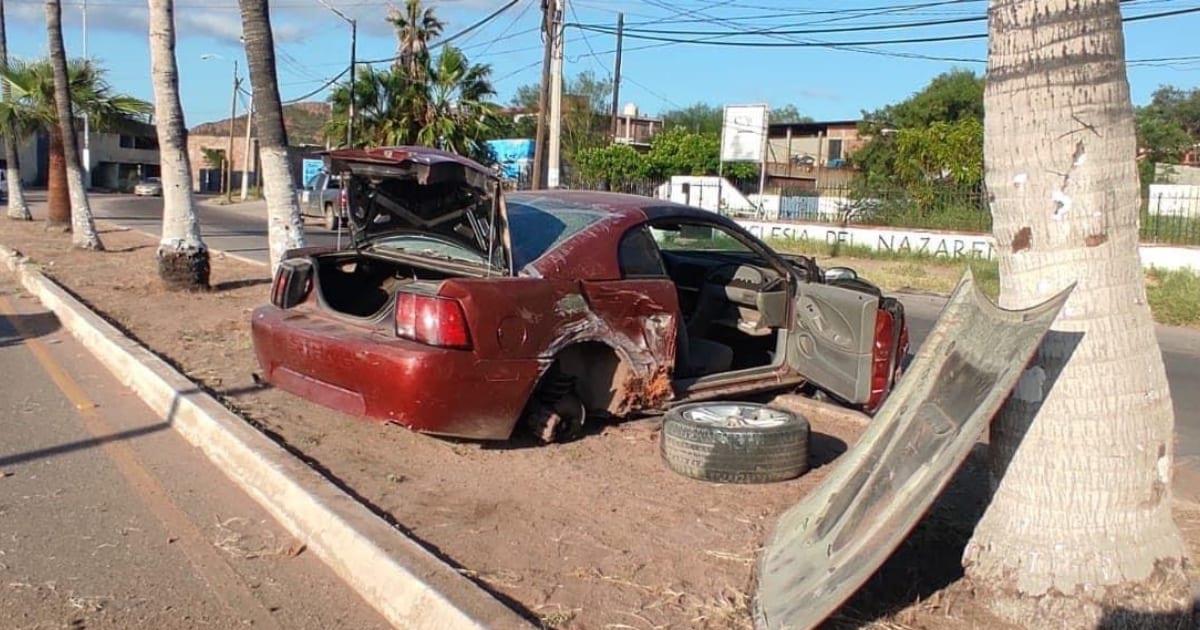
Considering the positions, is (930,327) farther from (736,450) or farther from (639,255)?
(736,450)

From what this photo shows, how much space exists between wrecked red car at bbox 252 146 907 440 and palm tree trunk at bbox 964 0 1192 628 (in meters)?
2.57

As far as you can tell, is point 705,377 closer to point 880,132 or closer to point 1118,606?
point 1118,606

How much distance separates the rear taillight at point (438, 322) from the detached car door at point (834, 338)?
92.4 inches

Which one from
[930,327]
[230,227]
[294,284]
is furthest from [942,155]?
[294,284]

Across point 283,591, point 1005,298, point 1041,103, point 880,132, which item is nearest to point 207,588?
point 283,591

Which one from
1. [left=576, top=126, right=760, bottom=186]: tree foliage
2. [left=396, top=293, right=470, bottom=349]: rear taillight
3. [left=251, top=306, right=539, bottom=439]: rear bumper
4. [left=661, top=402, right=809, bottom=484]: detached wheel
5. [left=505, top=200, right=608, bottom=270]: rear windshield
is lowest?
[left=661, top=402, right=809, bottom=484]: detached wheel

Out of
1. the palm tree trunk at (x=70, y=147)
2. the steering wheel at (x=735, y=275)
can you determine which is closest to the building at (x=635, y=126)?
the palm tree trunk at (x=70, y=147)

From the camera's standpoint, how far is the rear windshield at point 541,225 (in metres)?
6.11

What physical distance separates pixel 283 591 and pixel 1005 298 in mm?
2954

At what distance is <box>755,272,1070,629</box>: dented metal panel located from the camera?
356 centimetres

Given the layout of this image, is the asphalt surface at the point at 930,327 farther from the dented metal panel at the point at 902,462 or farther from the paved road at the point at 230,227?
the dented metal panel at the point at 902,462

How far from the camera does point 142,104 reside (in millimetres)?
24266

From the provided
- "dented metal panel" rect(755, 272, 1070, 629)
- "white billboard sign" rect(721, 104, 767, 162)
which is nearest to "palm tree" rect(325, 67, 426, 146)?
"white billboard sign" rect(721, 104, 767, 162)

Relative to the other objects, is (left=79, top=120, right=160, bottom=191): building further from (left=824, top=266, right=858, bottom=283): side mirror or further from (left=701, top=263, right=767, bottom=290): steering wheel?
(left=824, top=266, right=858, bottom=283): side mirror
